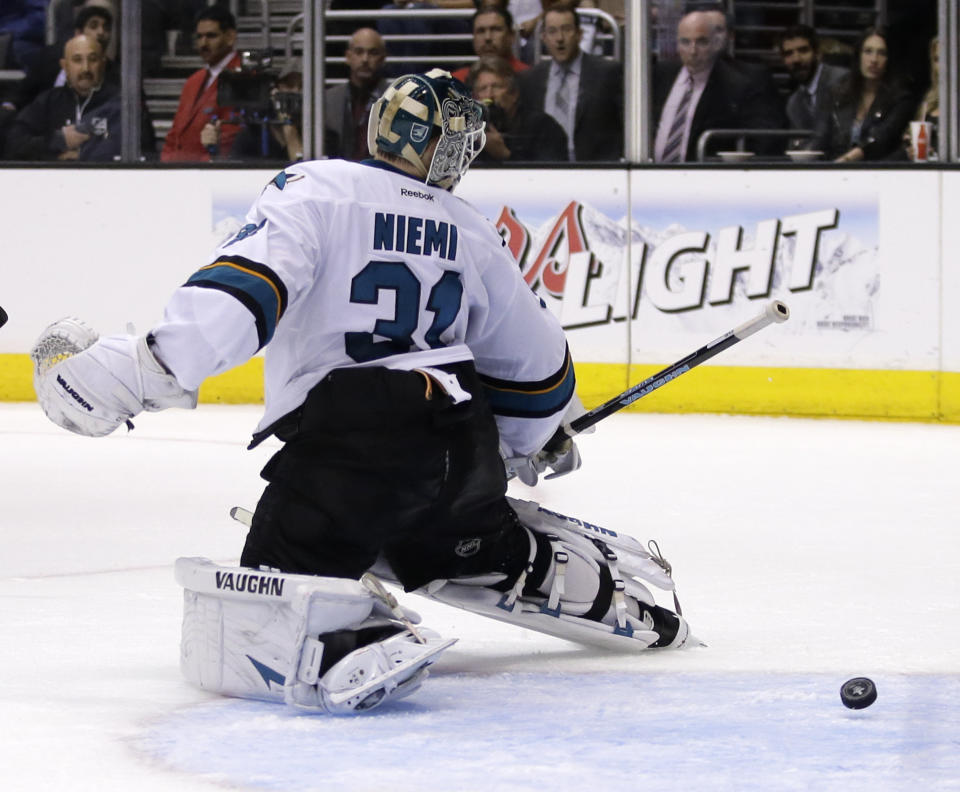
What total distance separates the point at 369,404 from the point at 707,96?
4037mm

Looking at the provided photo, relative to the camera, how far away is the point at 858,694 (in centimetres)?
212

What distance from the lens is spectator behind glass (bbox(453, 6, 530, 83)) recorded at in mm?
6176

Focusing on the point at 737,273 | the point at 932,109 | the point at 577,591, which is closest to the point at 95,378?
the point at 577,591

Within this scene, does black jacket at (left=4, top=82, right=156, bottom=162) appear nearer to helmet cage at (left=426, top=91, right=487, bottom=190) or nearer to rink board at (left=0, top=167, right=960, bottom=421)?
rink board at (left=0, top=167, right=960, bottom=421)

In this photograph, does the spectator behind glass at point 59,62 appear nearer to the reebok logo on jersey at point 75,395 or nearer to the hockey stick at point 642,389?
the hockey stick at point 642,389

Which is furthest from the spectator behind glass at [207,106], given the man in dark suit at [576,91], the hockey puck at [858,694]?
the hockey puck at [858,694]

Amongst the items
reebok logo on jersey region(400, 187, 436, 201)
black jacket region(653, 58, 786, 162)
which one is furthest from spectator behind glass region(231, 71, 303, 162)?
reebok logo on jersey region(400, 187, 436, 201)

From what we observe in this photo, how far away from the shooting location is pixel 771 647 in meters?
2.55

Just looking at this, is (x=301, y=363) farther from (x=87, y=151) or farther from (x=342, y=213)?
(x=87, y=151)

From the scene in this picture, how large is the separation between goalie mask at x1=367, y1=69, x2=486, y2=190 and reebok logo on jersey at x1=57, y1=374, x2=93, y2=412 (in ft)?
1.90

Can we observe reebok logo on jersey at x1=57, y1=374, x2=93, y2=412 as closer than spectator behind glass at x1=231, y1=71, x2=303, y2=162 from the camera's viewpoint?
Yes

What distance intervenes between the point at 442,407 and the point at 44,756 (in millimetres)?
684

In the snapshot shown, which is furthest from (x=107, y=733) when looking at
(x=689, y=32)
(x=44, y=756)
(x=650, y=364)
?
(x=689, y=32)

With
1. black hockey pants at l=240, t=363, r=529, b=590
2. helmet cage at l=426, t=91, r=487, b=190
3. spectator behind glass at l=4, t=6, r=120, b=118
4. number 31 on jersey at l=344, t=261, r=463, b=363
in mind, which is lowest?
black hockey pants at l=240, t=363, r=529, b=590
